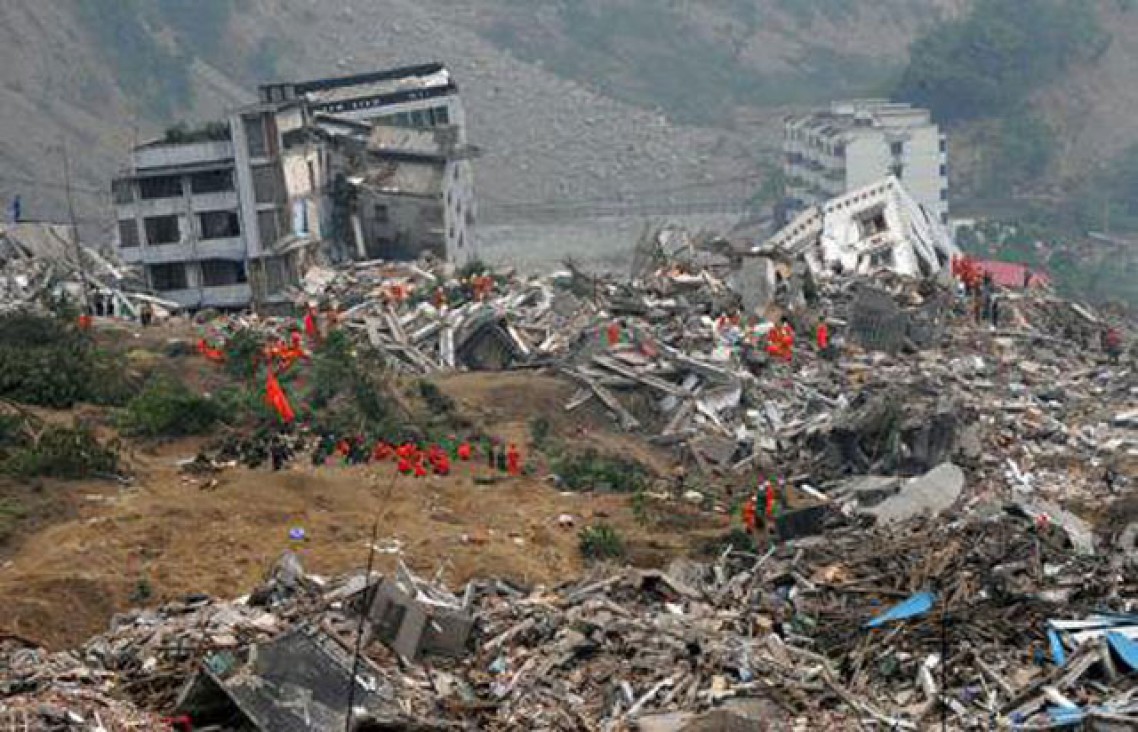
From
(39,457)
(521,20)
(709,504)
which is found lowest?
(709,504)

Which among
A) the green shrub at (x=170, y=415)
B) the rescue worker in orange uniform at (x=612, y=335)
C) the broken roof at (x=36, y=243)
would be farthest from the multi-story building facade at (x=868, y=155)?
the green shrub at (x=170, y=415)

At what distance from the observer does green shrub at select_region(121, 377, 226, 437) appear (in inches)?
801

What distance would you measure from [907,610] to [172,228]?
2421 centimetres

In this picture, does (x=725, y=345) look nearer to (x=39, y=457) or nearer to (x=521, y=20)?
(x=39, y=457)

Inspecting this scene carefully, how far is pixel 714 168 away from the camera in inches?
2616

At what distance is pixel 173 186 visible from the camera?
34.6m

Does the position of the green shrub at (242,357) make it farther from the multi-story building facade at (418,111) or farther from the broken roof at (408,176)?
the multi-story building facade at (418,111)

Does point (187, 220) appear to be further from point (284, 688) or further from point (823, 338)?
point (284, 688)

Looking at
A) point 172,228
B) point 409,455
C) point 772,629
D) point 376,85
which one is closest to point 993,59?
point 376,85

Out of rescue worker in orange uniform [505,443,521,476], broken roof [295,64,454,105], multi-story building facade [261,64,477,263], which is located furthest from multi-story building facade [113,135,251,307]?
rescue worker in orange uniform [505,443,521,476]

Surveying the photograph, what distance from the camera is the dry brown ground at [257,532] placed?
1487cm

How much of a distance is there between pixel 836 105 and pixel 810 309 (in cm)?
3090

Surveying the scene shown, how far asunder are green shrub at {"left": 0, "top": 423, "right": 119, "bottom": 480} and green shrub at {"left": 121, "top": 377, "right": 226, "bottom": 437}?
1506 millimetres

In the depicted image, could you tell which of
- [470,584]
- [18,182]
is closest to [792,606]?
[470,584]
